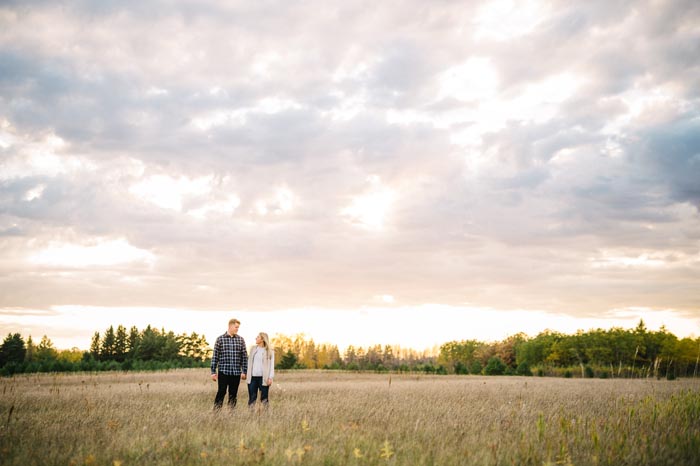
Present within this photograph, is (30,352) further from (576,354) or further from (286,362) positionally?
(576,354)

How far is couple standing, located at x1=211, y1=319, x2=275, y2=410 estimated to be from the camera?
36.8 feet

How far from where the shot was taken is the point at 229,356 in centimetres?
1123

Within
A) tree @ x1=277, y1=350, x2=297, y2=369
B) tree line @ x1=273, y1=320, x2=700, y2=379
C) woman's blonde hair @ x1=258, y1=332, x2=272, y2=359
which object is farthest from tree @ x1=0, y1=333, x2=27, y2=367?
woman's blonde hair @ x1=258, y1=332, x2=272, y2=359

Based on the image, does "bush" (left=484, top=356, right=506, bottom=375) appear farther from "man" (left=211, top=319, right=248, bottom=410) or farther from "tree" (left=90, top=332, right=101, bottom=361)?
"tree" (left=90, top=332, right=101, bottom=361)

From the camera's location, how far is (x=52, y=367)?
5172 centimetres

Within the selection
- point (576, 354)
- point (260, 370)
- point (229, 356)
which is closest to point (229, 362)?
point (229, 356)

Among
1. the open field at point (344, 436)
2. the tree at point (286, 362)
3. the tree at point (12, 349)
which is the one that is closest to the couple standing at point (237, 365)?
the open field at point (344, 436)

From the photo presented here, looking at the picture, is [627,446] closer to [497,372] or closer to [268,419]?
[268,419]

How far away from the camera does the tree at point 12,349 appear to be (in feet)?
261

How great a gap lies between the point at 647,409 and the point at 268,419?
897 centimetres

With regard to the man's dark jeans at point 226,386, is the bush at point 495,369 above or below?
below

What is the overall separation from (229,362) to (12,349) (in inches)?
3670

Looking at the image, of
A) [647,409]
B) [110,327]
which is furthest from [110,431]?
[110,327]

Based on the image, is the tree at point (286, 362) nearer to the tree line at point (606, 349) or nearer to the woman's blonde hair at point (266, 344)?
the tree line at point (606, 349)
